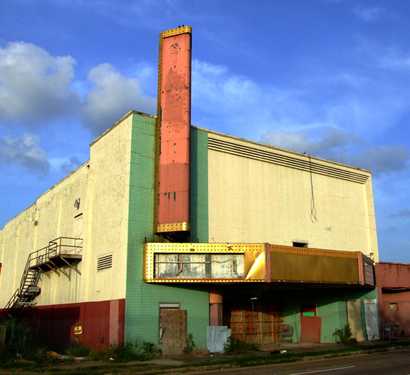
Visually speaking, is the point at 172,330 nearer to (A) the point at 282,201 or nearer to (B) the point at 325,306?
(A) the point at 282,201

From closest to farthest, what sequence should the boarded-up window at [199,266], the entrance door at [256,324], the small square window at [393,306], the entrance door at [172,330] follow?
the entrance door at [172,330] → the boarded-up window at [199,266] → the entrance door at [256,324] → the small square window at [393,306]

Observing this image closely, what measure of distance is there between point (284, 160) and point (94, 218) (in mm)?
13160

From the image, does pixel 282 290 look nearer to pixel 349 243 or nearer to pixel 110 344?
pixel 349 243

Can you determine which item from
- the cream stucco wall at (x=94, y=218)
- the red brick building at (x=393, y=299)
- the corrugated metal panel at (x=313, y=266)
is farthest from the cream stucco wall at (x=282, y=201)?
the cream stucco wall at (x=94, y=218)

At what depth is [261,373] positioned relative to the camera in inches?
709

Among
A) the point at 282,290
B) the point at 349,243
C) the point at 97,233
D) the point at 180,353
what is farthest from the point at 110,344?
the point at 349,243

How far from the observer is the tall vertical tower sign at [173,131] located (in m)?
26.9

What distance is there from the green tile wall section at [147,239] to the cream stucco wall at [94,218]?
444 mm

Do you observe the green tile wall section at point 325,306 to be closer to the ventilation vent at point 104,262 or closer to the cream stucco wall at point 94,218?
the ventilation vent at point 104,262

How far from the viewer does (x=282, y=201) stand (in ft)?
111

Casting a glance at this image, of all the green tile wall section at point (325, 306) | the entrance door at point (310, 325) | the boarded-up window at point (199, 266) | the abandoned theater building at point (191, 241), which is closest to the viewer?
the boarded-up window at point (199, 266)

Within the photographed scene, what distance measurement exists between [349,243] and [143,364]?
20865 millimetres

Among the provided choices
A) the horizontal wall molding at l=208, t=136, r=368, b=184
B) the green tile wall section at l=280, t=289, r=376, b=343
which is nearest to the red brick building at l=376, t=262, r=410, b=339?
the green tile wall section at l=280, t=289, r=376, b=343

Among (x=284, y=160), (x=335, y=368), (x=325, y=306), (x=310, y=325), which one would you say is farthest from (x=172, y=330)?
(x=284, y=160)
